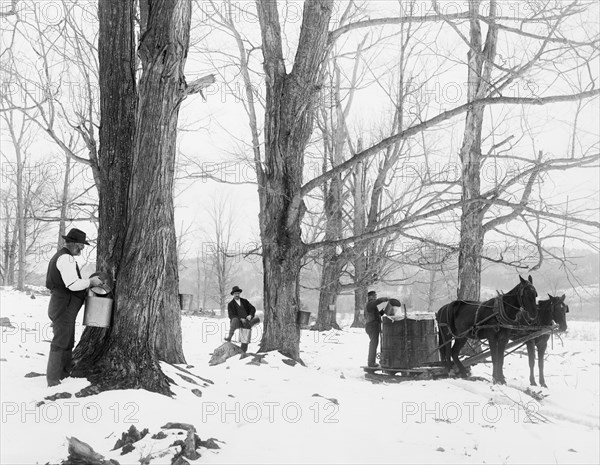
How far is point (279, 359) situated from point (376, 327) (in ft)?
11.6

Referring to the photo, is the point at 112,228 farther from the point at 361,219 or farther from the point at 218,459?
the point at 361,219

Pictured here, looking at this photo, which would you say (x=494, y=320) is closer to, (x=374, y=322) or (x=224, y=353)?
(x=374, y=322)

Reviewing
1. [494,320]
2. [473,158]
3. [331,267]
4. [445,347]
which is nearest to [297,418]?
[494,320]

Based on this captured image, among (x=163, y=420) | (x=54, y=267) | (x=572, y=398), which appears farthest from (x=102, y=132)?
(x=572, y=398)

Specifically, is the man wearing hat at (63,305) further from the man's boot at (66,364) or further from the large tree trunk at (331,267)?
the large tree trunk at (331,267)

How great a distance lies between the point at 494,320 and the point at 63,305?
722cm

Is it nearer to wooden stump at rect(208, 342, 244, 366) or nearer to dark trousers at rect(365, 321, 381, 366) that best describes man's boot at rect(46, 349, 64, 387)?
wooden stump at rect(208, 342, 244, 366)

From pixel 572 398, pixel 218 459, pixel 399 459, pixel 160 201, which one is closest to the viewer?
pixel 218 459

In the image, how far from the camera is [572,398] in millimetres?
9484

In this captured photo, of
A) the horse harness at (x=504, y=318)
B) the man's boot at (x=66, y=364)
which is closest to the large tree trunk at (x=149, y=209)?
the man's boot at (x=66, y=364)

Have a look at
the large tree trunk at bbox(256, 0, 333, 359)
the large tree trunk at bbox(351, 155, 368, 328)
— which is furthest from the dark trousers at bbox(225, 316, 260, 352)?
the large tree trunk at bbox(351, 155, 368, 328)

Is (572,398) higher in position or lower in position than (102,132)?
lower

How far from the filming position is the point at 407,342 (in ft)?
36.6

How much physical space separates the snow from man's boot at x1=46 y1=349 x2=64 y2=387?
0.14 meters
